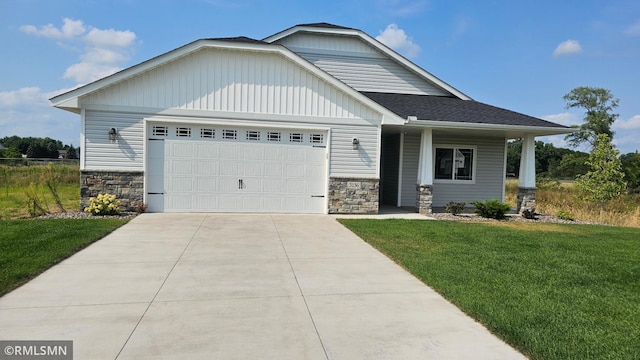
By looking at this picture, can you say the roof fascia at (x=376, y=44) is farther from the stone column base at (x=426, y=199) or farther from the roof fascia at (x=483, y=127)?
the stone column base at (x=426, y=199)

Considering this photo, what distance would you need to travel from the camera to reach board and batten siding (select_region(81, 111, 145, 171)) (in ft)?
35.0

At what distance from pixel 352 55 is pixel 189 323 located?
1331 centimetres

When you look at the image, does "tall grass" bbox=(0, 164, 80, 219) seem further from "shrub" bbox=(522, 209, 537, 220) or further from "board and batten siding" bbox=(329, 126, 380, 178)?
"shrub" bbox=(522, 209, 537, 220)

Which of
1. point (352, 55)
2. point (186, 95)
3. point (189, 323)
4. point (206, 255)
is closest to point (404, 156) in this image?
point (352, 55)

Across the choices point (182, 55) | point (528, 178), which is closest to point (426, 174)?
point (528, 178)

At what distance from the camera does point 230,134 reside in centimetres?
1151

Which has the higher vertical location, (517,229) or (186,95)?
(186,95)

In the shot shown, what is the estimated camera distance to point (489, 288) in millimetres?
5152

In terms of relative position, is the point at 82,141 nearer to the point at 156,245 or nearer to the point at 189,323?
the point at 156,245

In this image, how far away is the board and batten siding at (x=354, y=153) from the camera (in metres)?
12.0

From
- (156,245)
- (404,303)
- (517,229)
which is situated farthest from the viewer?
(517,229)

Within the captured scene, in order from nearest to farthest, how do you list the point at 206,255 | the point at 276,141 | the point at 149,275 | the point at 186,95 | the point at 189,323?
1. the point at 189,323
2. the point at 149,275
3. the point at 206,255
4. the point at 186,95
5. the point at 276,141

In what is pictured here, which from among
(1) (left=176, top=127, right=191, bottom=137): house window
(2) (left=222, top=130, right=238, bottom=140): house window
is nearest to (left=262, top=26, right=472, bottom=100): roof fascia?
(2) (left=222, top=130, right=238, bottom=140): house window

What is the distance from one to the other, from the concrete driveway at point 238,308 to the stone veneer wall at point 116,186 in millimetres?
3958
